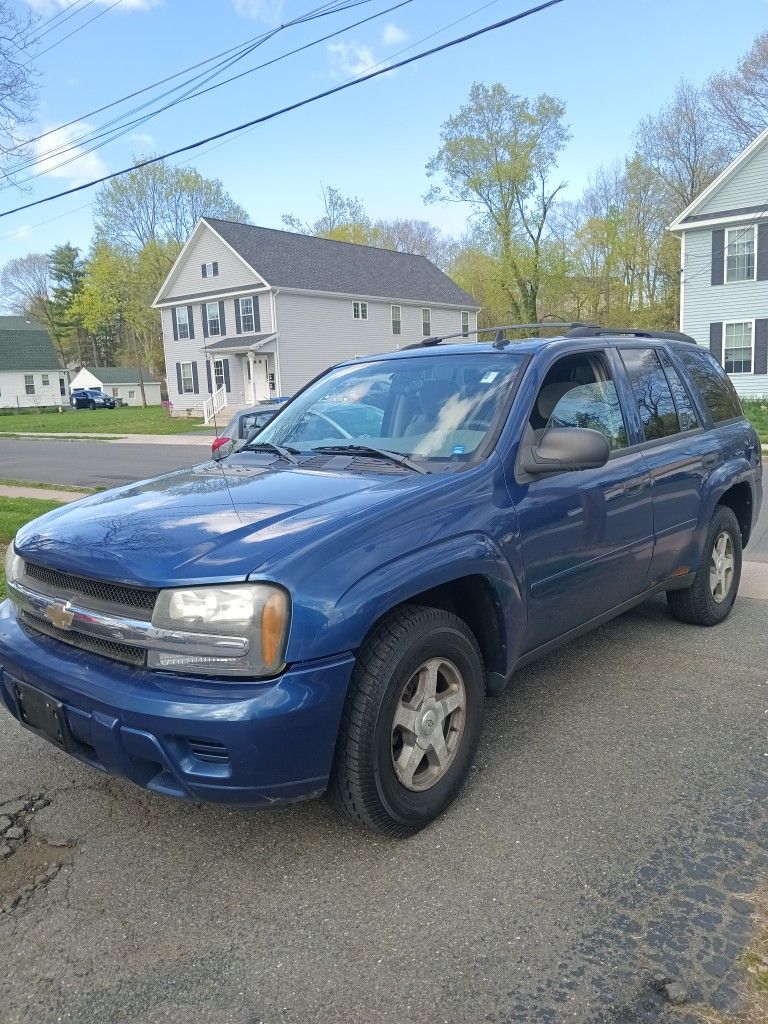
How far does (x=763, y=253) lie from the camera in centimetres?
2509

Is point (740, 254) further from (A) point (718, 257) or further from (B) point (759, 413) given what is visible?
(B) point (759, 413)

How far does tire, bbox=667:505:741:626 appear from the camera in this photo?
16.4 ft

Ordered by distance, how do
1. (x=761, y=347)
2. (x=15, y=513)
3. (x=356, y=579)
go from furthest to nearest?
(x=761, y=347), (x=15, y=513), (x=356, y=579)

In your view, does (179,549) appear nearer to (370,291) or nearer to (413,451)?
(413,451)

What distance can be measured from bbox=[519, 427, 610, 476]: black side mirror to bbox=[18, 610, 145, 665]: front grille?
68.8 inches

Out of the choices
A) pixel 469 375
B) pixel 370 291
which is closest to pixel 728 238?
pixel 370 291

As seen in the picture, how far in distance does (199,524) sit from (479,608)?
119 cm

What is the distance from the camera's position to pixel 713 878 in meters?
2.65

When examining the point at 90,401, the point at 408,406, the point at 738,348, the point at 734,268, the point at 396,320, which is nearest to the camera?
the point at 408,406

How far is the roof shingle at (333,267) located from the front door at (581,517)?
3276 cm

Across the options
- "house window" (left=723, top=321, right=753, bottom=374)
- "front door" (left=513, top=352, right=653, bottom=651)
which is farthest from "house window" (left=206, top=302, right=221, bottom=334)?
"front door" (left=513, top=352, right=653, bottom=651)

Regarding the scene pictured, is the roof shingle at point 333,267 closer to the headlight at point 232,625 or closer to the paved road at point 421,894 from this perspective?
the paved road at point 421,894

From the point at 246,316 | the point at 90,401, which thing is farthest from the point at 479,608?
the point at 90,401

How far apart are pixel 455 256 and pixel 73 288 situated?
4110cm
